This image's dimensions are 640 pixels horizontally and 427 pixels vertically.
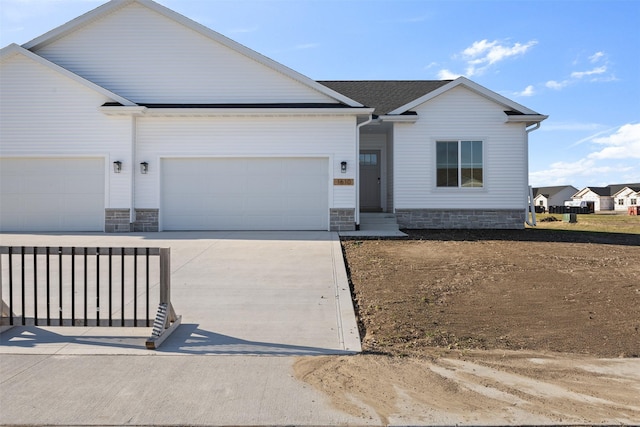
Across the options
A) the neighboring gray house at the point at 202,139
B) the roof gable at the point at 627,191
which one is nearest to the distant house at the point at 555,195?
the roof gable at the point at 627,191

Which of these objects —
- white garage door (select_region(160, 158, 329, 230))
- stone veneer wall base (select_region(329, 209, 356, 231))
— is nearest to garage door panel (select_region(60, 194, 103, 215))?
white garage door (select_region(160, 158, 329, 230))

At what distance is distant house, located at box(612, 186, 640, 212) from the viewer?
71.0 m

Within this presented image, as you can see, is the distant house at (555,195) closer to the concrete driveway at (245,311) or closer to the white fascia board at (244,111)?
the white fascia board at (244,111)

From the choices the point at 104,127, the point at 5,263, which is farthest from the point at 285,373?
the point at 104,127

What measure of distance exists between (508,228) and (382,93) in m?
7.21

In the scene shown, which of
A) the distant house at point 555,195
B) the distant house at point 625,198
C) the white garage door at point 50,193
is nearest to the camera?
the white garage door at point 50,193

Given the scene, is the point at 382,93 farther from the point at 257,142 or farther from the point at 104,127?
the point at 104,127

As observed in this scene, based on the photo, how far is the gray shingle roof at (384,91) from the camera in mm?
16266

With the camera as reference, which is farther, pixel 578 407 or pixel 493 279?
pixel 493 279

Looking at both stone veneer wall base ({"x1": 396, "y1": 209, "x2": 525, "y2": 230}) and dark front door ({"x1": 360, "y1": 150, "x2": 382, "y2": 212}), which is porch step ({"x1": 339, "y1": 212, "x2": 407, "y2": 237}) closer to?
stone veneer wall base ({"x1": 396, "y1": 209, "x2": 525, "y2": 230})

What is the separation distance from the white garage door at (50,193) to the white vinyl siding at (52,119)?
0.38 meters

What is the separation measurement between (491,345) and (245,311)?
297 centimetres

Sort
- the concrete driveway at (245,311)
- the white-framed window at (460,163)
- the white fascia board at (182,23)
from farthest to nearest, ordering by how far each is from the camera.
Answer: the white-framed window at (460,163) → the white fascia board at (182,23) → the concrete driveway at (245,311)

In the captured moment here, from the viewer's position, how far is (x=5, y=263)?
810cm
